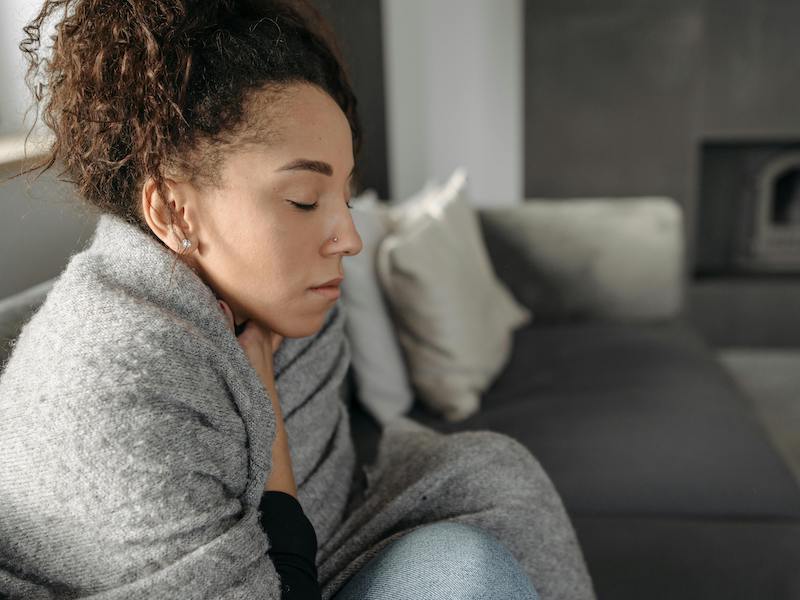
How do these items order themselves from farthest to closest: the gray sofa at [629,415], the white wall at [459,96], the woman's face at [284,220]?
the white wall at [459,96], the gray sofa at [629,415], the woman's face at [284,220]

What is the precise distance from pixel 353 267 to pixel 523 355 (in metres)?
0.56

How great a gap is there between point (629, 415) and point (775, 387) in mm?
1477

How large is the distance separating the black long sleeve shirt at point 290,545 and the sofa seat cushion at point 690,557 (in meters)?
0.48

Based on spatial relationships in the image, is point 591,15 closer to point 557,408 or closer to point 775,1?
point 775,1

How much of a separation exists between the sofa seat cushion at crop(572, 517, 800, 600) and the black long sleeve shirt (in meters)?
A: 0.48

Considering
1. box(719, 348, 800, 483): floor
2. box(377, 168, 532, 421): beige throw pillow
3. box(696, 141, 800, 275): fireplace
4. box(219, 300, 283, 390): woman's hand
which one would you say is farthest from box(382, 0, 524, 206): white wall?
box(219, 300, 283, 390): woman's hand

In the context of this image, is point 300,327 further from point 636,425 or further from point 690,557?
point 636,425

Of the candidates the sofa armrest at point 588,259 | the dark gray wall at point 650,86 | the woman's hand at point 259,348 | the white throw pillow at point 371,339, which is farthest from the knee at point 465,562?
the dark gray wall at point 650,86

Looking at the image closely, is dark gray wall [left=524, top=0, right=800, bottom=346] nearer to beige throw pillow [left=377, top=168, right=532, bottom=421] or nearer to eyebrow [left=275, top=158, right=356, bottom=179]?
beige throw pillow [left=377, top=168, right=532, bottom=421]

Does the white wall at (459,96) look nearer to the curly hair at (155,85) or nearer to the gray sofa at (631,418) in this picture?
the gray sofa at (631,418)

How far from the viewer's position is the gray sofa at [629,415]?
48.1 inches

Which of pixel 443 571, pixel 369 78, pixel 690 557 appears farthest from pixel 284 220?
pixel 369 78

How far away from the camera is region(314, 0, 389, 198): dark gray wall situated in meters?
2.39

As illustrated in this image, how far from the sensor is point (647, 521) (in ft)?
4.39
